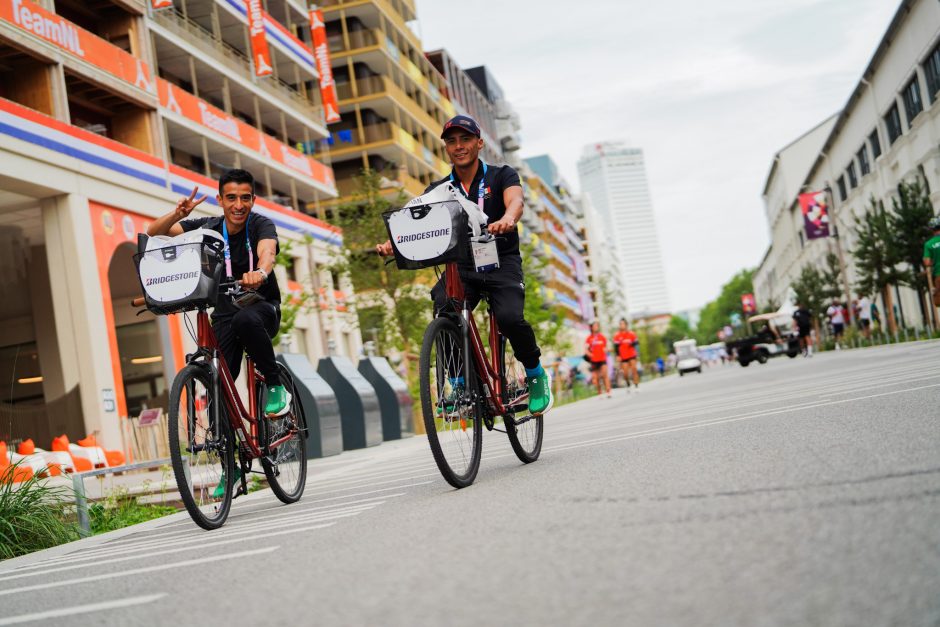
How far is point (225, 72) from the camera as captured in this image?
3472 cm

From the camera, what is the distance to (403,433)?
2184cm

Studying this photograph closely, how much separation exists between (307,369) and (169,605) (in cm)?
1364

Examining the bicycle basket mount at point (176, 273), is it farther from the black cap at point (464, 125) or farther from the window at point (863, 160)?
the window at point (863, 160)

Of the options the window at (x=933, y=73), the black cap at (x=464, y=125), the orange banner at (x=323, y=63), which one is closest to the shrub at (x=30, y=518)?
the black cap at (x=464, y=125)

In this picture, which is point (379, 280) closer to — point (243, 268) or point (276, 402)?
point (243, 268)

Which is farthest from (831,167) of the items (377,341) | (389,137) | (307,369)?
(307,369)

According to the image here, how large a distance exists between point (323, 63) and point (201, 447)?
1552 inches

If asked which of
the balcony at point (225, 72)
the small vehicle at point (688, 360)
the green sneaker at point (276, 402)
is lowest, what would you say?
the small vehicle at point (688, 360)

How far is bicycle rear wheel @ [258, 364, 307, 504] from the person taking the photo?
6570mm

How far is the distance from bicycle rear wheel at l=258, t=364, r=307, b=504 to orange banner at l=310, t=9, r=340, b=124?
37.2m

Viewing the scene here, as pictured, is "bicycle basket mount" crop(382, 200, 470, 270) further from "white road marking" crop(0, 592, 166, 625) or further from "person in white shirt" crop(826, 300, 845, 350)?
"person in white shirt" crop(826, 300, 845, 350)

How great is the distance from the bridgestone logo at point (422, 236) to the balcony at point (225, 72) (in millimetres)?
25920

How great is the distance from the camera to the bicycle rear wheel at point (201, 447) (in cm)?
559

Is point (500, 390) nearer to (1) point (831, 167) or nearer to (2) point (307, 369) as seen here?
(2) point (307, 369)
